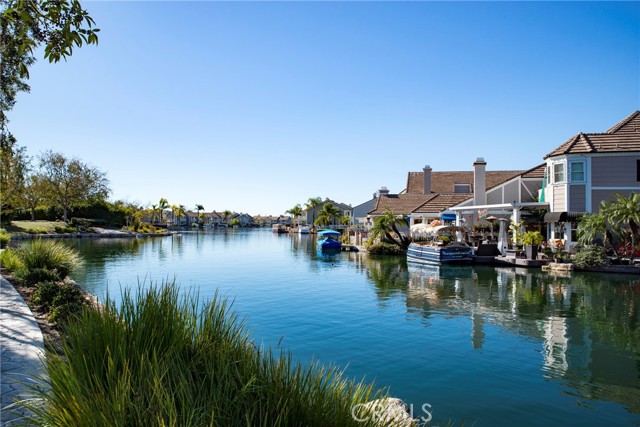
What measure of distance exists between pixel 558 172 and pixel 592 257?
688 cm

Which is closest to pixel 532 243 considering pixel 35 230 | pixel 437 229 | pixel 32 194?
pixel 437 229

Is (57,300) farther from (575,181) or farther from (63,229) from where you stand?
(63,229)

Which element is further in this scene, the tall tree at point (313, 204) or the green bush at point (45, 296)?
the tall tree at point (313, 204)

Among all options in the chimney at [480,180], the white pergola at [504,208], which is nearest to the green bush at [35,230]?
the white pergola at [504,208]

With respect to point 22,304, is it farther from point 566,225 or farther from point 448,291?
point 566,225

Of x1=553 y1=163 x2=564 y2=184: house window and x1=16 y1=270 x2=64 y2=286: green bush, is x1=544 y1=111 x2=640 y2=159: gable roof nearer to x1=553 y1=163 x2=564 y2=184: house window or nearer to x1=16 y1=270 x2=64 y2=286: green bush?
x1=553 y1=163 x2=564 y2=184: house window

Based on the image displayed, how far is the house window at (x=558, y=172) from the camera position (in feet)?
92.6

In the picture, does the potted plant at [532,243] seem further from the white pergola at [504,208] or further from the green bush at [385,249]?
the green bush at [385,249]

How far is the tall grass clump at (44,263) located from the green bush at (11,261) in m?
0.27

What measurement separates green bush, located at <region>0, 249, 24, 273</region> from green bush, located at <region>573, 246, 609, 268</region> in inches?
1072

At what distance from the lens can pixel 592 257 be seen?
2417 centimetres

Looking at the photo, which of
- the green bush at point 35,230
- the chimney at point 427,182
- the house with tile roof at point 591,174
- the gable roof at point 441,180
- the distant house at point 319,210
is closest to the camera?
the house with tile roof at point 591,174

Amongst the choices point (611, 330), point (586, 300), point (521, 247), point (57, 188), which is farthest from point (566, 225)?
point (57, 188)

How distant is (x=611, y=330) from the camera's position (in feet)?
40.6
